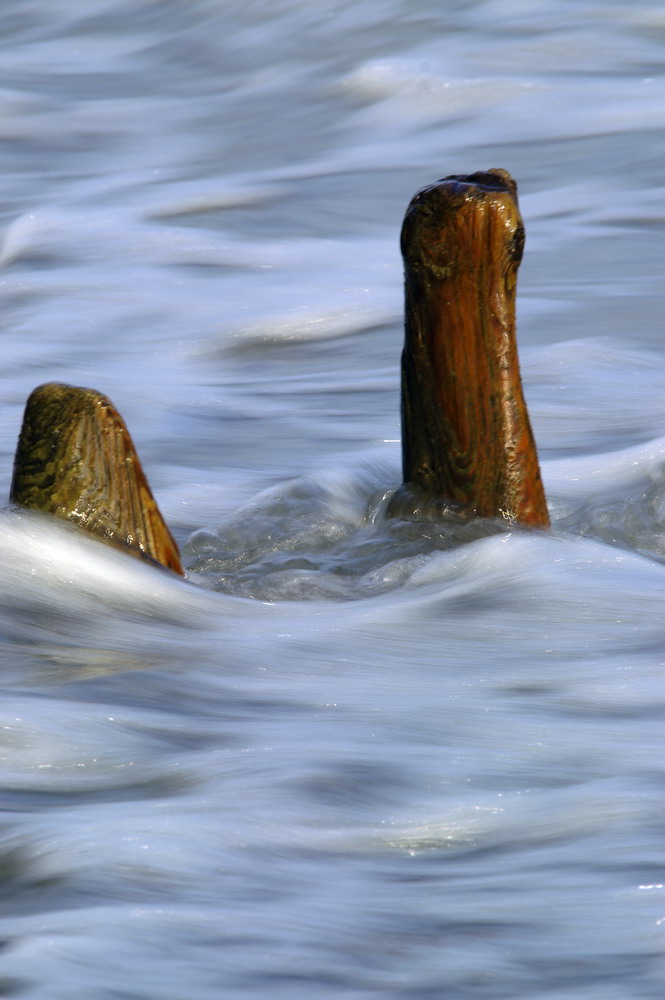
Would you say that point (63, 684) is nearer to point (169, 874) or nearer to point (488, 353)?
point (169, 874)

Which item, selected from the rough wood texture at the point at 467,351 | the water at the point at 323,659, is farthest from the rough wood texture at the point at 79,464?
the rough wood texture at the point at 467,351

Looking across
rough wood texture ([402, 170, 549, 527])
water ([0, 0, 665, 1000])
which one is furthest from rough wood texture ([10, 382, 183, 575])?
rough wood texture ([402, 170, 549, 527])

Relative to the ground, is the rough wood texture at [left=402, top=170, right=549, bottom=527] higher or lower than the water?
higher

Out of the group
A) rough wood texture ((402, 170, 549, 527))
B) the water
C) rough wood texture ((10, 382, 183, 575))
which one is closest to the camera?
the water

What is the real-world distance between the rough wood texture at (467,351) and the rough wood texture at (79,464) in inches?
26.1

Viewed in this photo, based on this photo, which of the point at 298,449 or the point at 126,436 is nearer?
the point at 126,436

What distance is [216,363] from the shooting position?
6.16 m

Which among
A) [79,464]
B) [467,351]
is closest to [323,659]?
[79,464]

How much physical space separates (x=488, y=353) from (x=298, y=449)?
1.71m

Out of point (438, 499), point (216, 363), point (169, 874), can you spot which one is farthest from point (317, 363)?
point (169, 874)

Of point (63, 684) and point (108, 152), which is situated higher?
point (108, 152)

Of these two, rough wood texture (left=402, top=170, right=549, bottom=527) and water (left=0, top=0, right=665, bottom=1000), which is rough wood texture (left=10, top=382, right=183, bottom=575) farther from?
rough wood texture (left=402, top=170, right=549, bottom=527)

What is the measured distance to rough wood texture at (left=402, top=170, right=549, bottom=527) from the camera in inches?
120

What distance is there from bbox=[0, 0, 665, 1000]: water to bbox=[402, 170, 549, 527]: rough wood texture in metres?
0.12
